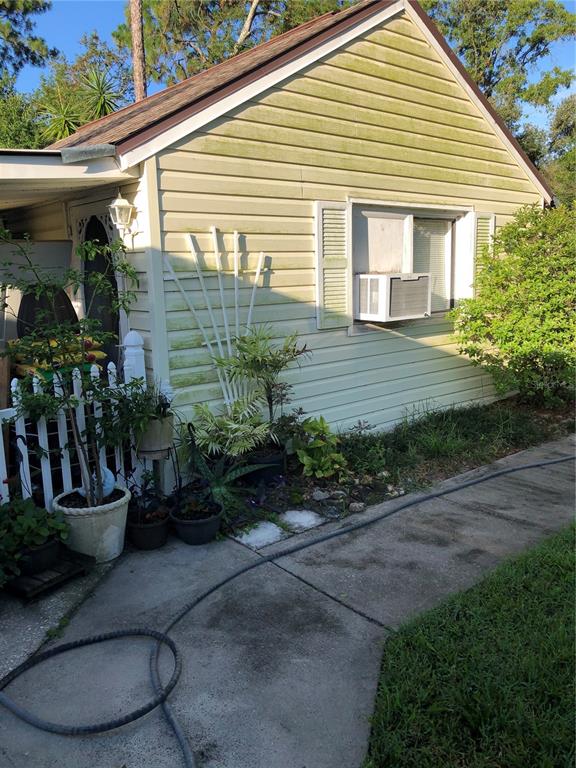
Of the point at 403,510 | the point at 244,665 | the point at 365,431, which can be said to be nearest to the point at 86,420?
the point at 244,665

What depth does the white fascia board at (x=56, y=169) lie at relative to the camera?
12.1 feet

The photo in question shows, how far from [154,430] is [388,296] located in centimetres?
268

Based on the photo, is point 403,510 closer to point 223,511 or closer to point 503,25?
point 223,511

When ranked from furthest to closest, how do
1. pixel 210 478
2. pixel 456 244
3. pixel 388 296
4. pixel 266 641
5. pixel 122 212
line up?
1. pixel 456 244
2. pixel 388 296
3. pixel 122 212
4. pixel 210 478
5. pixel 266 641

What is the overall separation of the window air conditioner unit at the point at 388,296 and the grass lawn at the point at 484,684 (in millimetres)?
2980

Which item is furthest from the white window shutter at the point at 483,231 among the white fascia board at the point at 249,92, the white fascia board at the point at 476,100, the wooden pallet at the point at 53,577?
the wooden pallet at the point at 53,577

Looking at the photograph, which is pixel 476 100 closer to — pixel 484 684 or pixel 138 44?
pixel 484 684

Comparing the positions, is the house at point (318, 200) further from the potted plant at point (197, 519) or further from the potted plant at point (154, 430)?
the potted plant at point (197, 519)

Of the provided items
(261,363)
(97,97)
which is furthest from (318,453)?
(97,97)

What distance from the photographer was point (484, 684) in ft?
7.93

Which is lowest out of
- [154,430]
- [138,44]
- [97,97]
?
[154,430]

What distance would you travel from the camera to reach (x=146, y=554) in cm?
380

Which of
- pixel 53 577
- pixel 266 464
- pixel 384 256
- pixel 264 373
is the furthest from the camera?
pixel 384 256

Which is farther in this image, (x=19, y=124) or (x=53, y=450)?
(x=19, y=124)
